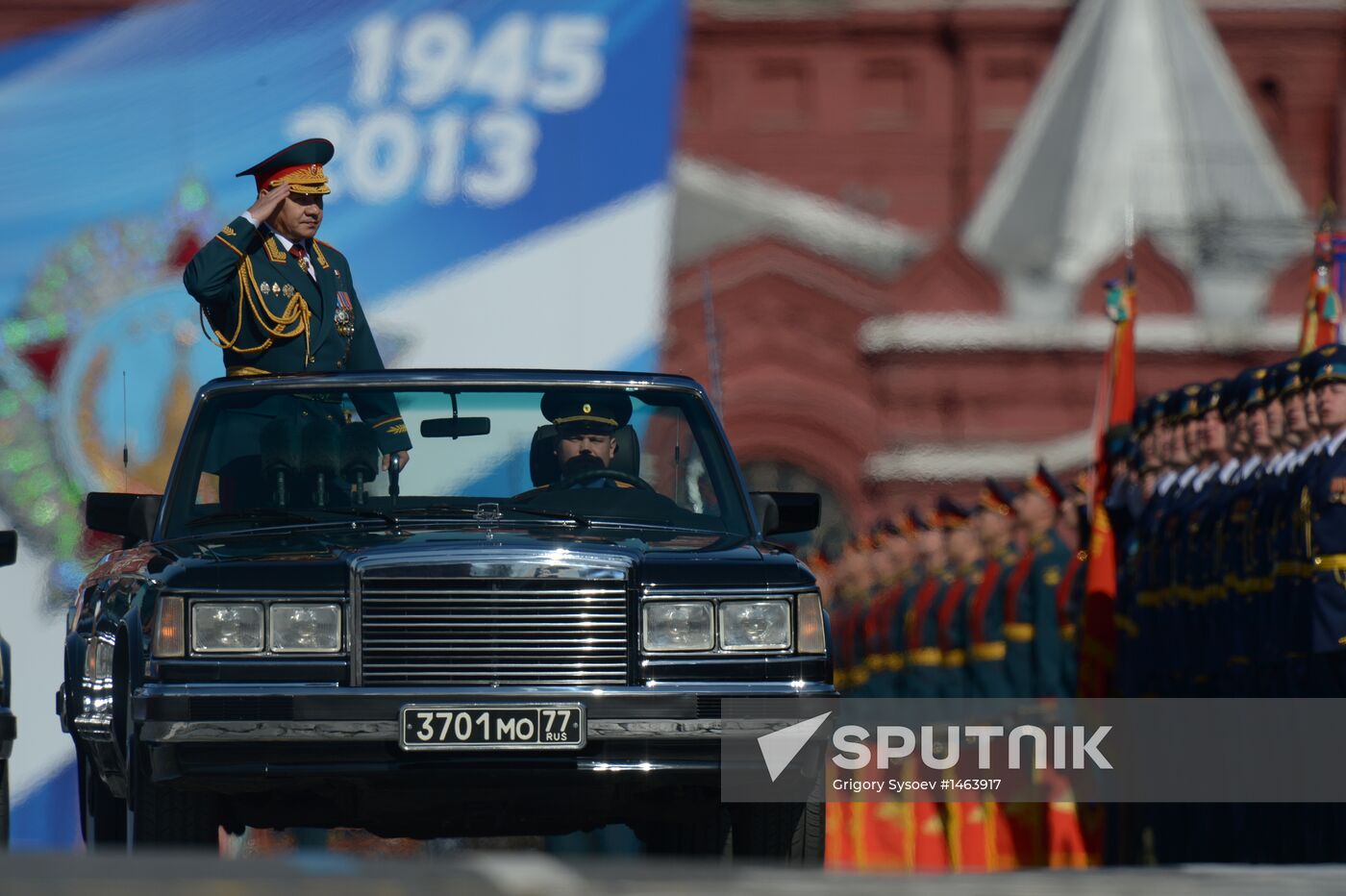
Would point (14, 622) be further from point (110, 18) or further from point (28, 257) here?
point (110, 18)

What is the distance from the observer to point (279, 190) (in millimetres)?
7938

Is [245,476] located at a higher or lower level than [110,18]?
lower

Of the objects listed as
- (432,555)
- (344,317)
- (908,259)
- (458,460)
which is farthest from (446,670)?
(908,259)

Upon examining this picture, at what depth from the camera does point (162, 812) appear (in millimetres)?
6430

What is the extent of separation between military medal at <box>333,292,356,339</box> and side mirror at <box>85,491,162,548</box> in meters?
1.10

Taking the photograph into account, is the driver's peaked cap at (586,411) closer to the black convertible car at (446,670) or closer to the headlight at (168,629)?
the black convertible car at (446,670)

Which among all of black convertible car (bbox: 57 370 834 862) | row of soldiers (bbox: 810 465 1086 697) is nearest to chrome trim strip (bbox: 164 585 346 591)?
black convertible car (bbox: 57 370 834 862)

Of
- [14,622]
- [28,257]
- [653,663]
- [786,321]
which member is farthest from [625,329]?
[653,663]

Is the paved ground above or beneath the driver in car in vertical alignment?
beneath

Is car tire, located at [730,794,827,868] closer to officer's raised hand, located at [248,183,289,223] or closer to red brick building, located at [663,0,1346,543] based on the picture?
officer's raised hand, located at [248,183,289,223]

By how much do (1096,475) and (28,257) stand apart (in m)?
10.6

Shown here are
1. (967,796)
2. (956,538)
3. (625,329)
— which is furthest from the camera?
(625,329)

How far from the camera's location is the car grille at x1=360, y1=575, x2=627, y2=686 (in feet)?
20.8

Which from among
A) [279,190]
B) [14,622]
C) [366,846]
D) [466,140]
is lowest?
[366,846]
